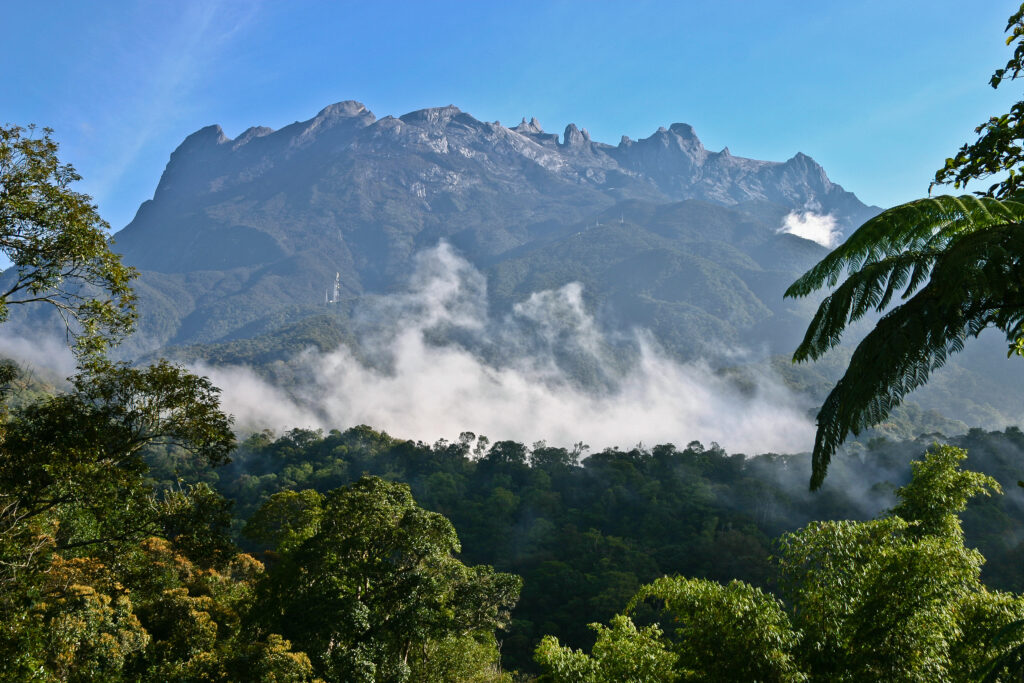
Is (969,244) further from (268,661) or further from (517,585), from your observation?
(517,585)

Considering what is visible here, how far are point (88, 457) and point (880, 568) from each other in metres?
9.96

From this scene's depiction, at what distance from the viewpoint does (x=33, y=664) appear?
7.36 meters

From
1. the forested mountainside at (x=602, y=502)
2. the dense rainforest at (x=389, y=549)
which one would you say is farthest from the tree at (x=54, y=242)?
the forested mountainside at (x=602, y=502)

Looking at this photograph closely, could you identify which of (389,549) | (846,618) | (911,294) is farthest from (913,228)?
(389,549)

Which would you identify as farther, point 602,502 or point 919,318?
point 602,502

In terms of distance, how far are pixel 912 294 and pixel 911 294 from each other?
4 centimetres

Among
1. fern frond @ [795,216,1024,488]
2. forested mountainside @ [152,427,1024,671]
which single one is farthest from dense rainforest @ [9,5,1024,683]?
forested mountainside @ [152,427,1024,671]

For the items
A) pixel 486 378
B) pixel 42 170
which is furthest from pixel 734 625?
pixel 486 378

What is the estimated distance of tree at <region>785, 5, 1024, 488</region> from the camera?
3160 millimetres

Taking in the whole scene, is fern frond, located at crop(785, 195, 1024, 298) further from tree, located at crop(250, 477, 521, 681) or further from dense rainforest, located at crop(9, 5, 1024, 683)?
tree, located at crop(250, 477, 521, 681)

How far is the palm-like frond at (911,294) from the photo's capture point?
10.4ft

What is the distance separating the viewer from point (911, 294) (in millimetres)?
3992

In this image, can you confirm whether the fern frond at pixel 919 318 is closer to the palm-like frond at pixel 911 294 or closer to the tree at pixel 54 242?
the palm-like frond at pixel 911 294

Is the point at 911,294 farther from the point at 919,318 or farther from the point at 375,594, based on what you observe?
the point at 375,594
